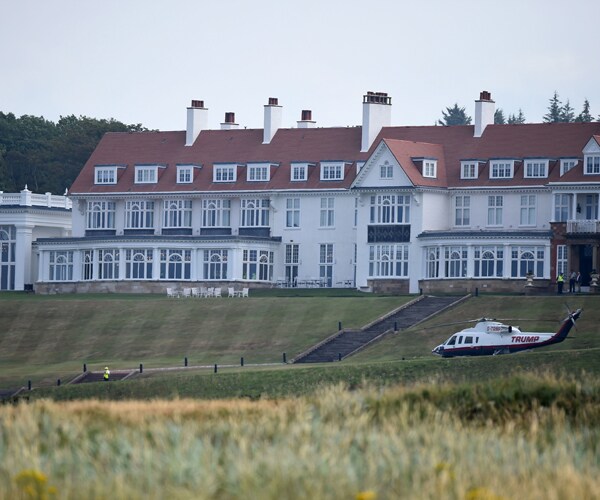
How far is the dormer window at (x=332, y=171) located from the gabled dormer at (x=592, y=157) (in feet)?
49.4

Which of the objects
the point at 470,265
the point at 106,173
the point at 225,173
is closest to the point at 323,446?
the point at 470,265

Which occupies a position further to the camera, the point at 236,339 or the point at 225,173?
the point at 225,173

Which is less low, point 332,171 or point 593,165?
point 332,171

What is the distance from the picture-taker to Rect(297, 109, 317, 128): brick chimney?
102875 millimetres

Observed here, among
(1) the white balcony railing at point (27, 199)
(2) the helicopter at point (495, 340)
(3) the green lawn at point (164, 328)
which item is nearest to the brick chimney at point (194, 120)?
(1) the white balcony railing at point (27, 199)

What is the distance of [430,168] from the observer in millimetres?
90375

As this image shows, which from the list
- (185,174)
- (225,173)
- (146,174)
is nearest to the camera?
(225,173)

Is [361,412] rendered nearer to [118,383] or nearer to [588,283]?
[118,383]

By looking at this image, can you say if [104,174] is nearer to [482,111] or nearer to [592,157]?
[482,111]

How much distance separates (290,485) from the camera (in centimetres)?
2442

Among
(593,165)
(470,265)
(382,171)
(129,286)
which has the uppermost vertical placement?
(593,165)

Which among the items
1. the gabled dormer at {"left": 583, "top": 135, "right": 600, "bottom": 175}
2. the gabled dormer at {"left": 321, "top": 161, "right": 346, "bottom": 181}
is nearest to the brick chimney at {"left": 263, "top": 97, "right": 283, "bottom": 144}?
the gabled dormer at {"left": 321, "top": 161, "right": 346, "bottom": 181}

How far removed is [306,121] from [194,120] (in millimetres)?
7067

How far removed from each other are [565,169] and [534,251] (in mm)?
5759
